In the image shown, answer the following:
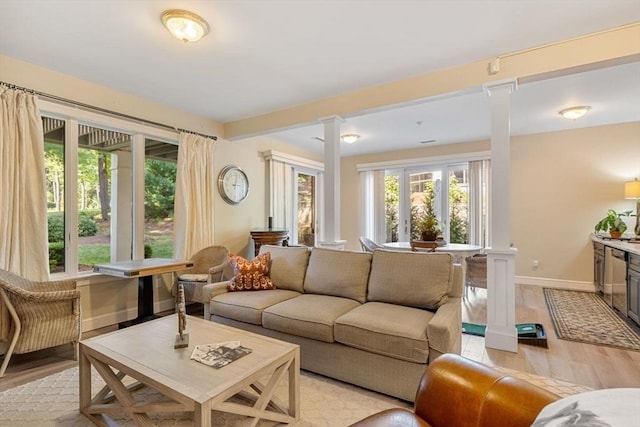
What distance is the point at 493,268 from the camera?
285 centimetres

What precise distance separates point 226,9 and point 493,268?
3036mm

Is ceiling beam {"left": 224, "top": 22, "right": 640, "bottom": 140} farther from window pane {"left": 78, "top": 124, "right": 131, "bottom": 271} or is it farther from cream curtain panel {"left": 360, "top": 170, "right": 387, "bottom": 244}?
cream curtain panel {"left": 360, "top": 170, "right": 387, "bottom": 244}

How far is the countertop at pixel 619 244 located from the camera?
326 centimetres

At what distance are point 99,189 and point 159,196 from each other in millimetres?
701

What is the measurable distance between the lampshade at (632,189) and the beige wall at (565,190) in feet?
1.25

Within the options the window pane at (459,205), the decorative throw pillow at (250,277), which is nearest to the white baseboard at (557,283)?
the window pane at (459,205)

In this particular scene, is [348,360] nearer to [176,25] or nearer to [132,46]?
[176,25]

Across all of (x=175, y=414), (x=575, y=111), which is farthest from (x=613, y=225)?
(x=175, y=414)

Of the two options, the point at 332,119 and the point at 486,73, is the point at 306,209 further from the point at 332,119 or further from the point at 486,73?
the point at 486,73

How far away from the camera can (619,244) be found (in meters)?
3.69

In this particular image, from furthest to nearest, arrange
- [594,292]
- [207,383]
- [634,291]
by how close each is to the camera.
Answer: [594,292] < [634,291] < [207,383]

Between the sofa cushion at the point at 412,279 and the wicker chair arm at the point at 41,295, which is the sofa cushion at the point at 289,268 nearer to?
the sofa cushion at the point at 412,279

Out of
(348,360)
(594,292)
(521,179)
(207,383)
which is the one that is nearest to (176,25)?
(207,383)

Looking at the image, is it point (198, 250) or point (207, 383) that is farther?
point (198, 250)
